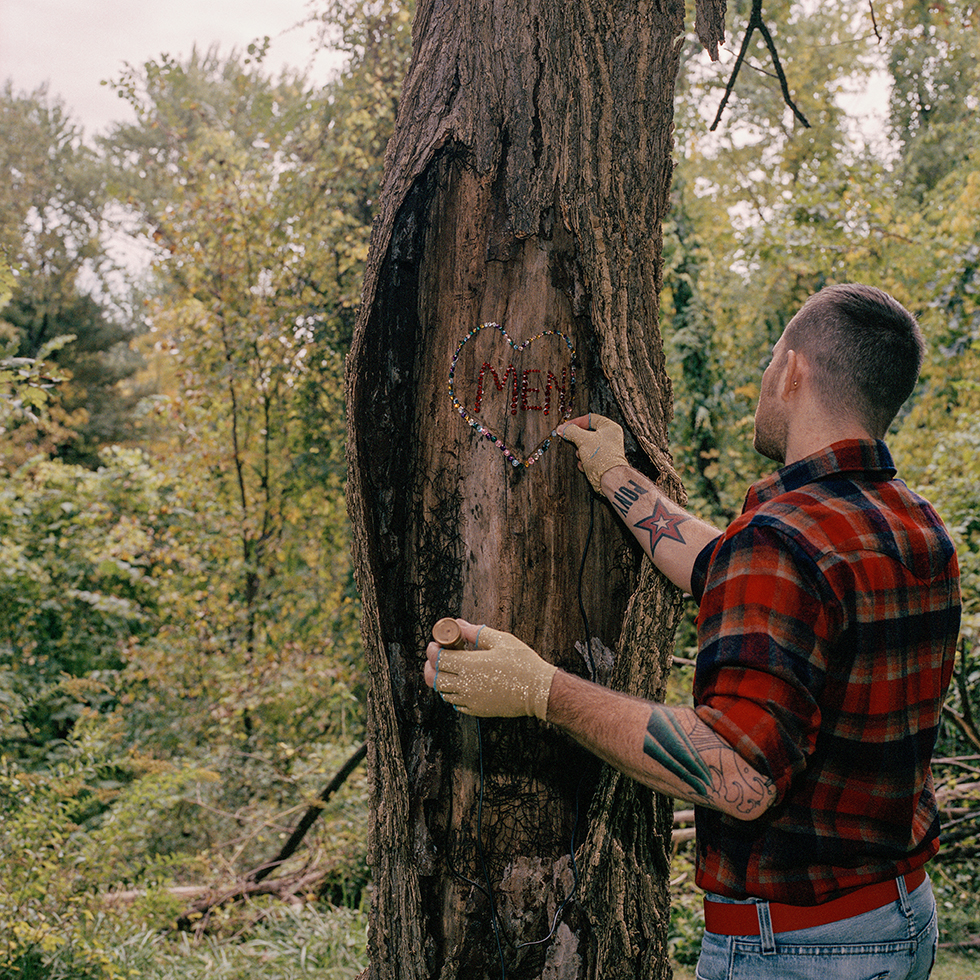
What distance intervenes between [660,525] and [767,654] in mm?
567

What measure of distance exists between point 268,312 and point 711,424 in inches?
229

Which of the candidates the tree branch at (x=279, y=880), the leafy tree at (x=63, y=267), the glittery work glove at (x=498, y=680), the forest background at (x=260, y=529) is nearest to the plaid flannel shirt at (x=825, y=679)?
the glittery work glove at (x=498, y=680)

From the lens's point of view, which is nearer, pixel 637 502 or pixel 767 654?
pixel 767 654

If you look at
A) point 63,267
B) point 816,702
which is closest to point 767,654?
point 816,702

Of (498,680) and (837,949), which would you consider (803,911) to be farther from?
(498,680)

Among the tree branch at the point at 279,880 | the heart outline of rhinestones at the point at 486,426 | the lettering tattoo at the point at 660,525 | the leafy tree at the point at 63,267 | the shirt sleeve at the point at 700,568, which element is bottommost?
the tree branch at the point at 279,880

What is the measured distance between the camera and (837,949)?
4.42ft

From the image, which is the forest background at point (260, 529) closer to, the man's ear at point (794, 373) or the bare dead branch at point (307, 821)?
the bare dead branch at point (307, 821)

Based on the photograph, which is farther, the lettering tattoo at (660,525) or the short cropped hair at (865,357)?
the lettering tattoo at (660,525)

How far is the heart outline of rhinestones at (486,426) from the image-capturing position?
1.73 m

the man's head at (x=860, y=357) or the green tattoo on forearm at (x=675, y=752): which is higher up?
the man's head at (x=860, y=357)

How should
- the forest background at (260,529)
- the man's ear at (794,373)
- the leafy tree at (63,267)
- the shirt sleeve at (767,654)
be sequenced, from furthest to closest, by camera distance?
the leafy tree at (63,267) < the forest background at (260,529) < the man's ear at (794,373) < the shirt sleeve at (767,654)

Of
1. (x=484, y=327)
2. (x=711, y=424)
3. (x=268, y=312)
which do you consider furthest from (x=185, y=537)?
(x=484, y=327)

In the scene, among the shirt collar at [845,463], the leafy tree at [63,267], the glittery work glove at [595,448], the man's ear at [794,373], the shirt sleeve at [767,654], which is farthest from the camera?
the leafy tree at [63,267]
